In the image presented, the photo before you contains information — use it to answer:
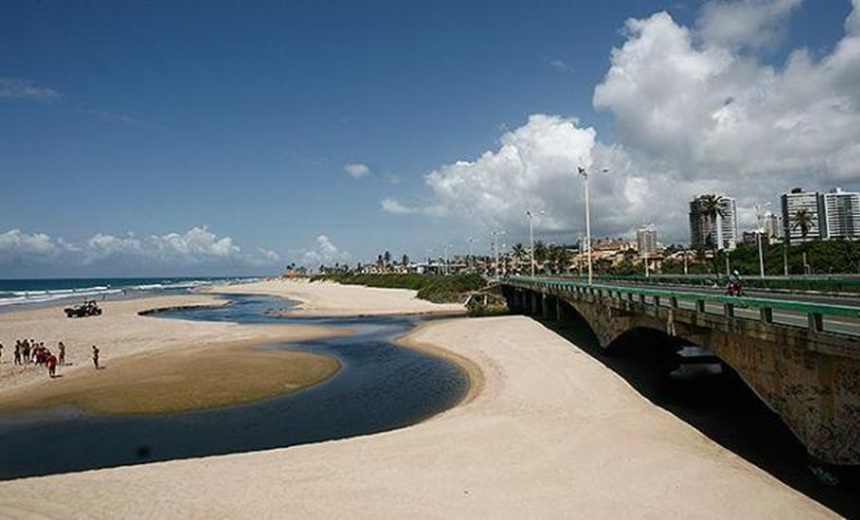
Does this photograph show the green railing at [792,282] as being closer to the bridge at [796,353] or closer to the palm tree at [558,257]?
the bridge at [796,353]

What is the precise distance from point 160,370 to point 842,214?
15294 cm

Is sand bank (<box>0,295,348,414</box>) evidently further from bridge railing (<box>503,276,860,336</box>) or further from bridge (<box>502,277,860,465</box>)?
bridge (<box>502,277,860,465</box>)

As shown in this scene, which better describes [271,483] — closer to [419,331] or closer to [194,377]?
[194,377]

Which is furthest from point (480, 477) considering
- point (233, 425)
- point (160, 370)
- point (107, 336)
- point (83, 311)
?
point (83, 311)

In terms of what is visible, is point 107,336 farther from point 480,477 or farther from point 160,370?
point 480,477

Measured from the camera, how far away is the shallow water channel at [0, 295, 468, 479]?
66.6 feet

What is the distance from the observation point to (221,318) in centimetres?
7944

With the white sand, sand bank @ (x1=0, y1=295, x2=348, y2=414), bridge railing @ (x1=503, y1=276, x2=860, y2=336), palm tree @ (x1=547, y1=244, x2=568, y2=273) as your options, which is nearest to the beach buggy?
the white sand

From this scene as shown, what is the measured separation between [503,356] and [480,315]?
124ft

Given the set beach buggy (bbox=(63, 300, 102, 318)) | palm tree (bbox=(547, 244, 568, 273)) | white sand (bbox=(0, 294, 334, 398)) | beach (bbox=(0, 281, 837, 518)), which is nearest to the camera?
beach (bbox=(0, 281, 837, 518))

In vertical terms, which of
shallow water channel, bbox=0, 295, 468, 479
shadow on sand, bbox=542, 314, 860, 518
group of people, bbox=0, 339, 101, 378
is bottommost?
shallow water channel, bbox=0, 295, 468, 479

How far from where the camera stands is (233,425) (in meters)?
23.9

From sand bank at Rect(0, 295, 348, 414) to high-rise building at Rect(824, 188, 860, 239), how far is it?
425 feet

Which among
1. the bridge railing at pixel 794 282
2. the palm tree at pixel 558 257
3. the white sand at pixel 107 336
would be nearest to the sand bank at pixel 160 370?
the white sand at pixel 107 336
